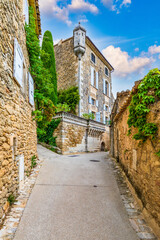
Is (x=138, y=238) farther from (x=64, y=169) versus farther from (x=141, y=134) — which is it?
(x=64, y=169)

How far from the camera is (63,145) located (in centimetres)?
1037

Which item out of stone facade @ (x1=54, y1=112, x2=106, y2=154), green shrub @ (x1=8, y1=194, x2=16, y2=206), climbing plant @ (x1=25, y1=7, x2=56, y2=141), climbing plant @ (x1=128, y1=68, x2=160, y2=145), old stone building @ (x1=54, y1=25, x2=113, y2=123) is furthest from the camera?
old stone building @ (x1=54, y1=25, x2=113, y2=123)

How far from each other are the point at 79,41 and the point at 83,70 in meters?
2.92

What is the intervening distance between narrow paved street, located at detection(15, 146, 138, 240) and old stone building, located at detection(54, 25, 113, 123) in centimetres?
1065

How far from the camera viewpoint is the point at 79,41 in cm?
1505

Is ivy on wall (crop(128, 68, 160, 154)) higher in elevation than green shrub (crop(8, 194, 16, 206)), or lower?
higher

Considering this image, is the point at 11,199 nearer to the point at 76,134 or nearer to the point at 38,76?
the point at 38,76

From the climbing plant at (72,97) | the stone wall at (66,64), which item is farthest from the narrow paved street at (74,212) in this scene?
the stone wall at (66,64)

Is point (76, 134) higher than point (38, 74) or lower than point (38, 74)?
lower

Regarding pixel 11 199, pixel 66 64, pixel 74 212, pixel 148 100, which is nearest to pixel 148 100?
pixel 148 100

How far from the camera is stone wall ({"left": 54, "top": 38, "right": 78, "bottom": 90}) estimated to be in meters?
15.6

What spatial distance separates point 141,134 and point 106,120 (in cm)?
1781

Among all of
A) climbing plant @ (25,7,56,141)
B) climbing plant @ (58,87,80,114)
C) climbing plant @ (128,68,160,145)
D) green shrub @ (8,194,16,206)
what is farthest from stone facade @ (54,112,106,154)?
climbing plant @ (128,68,160,145)

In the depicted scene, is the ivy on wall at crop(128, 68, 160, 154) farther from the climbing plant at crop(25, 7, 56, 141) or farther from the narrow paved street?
the climbing plant at crop(25, 7, 56, 141)
